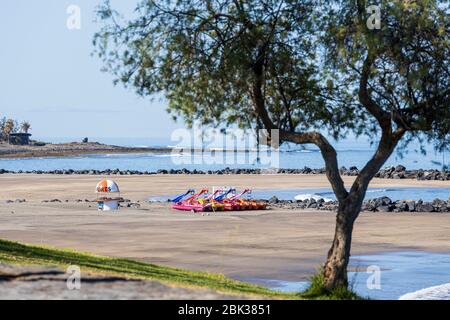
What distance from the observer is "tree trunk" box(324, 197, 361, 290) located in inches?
656

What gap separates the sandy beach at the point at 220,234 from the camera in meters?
24.1

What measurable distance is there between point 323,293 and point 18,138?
174 meters

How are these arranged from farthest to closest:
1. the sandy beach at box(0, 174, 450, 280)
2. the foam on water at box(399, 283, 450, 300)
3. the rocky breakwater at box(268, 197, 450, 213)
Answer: the rocky breakwater at box(268, 197, 450, 213), the sandy beach at box(0, 174, 450, 280), the foam on water at box(399, 283, 450, 300)

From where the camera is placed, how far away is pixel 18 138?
184500 millimetres

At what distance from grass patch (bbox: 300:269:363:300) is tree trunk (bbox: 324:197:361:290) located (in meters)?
0.10

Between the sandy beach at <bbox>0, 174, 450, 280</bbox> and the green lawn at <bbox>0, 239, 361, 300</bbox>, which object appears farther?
the sandy beach at <bbox>0, 174, 450, 280</bbox>

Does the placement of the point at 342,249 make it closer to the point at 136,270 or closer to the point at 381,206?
the point at 136,270

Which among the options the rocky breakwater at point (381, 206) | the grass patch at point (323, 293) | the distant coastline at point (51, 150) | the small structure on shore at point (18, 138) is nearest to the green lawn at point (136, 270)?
the grass patch at point (323, 293)

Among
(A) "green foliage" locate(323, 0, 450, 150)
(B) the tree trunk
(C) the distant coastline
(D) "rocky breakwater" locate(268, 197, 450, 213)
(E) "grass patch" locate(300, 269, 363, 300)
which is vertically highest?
(A) "green foliage" locate(323, 0, 450, 150)

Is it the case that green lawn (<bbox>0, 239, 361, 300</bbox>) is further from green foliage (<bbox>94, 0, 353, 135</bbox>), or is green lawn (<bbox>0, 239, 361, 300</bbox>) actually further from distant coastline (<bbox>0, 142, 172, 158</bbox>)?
distant coastline (<bbox>0, 142, 172, 158</bbox>)

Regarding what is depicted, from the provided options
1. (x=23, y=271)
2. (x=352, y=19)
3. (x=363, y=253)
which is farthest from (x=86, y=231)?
(x=23, y=271)

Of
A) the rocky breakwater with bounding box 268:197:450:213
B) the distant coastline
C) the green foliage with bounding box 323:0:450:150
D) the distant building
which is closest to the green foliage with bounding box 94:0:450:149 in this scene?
the green foliage with bounding box 323:0:450:150

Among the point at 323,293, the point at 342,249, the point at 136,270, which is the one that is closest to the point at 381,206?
the point at 342,249

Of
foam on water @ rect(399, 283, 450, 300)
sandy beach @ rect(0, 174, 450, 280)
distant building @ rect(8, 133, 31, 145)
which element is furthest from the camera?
distant building @ rect(8, 133, 31, 145)
